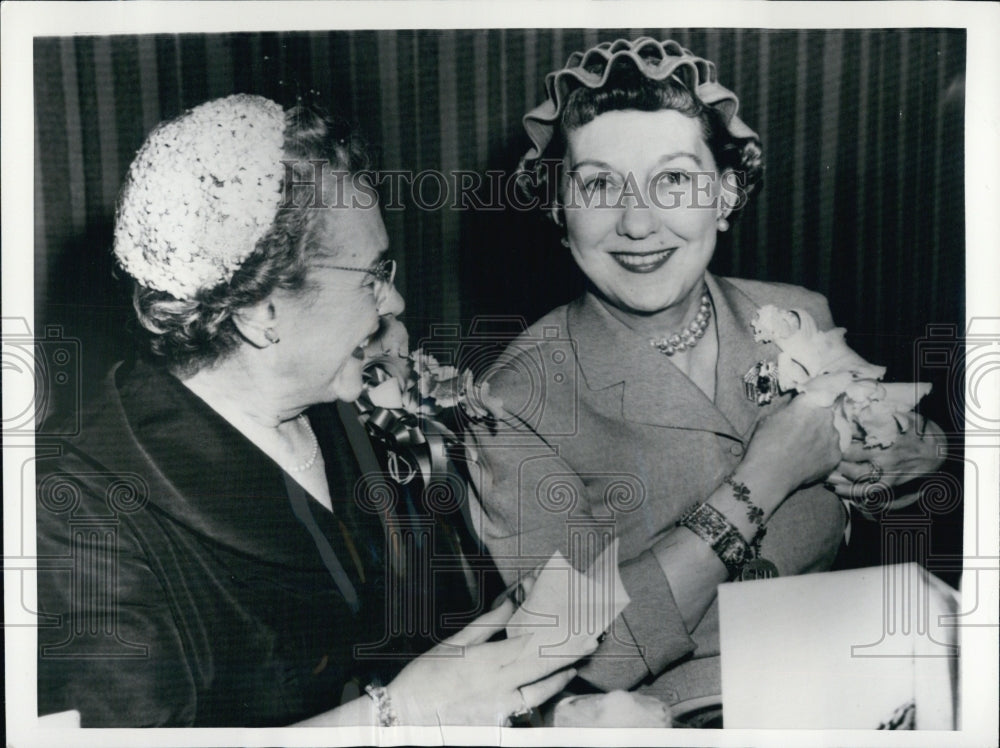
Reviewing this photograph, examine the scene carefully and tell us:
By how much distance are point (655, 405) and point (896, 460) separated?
0.61 meters

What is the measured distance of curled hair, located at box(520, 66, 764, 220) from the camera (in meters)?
2.30

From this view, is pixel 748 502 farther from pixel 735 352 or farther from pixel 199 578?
pixel 199 578

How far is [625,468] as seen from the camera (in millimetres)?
2316

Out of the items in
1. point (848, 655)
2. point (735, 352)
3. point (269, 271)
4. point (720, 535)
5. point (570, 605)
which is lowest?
point (848, 655)

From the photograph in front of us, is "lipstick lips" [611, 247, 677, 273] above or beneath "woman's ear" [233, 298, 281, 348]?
above

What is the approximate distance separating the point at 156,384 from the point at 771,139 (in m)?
1.60

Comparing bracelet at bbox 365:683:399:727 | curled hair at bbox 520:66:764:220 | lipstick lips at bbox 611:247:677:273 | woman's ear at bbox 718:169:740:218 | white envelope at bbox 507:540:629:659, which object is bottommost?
bracelet at bbox 365:683:399:727

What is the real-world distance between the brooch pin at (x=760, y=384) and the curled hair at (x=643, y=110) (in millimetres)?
378

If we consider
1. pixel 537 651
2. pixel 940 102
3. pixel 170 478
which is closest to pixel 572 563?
pixel 537 651

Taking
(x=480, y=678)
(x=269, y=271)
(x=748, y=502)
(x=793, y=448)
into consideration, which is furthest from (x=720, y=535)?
(x=269, y=271)

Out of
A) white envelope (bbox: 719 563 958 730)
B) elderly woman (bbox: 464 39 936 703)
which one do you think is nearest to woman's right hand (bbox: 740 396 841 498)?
elderly woman (bbox: 464 39 936 703)

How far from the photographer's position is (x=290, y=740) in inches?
93.1

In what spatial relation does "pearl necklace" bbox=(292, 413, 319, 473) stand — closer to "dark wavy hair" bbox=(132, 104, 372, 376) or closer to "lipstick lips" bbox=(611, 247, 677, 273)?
"dark wavy hair" bbox=(132, 104, 372, 376)

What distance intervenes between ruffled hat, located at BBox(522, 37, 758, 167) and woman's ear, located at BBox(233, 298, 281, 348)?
72 cm
